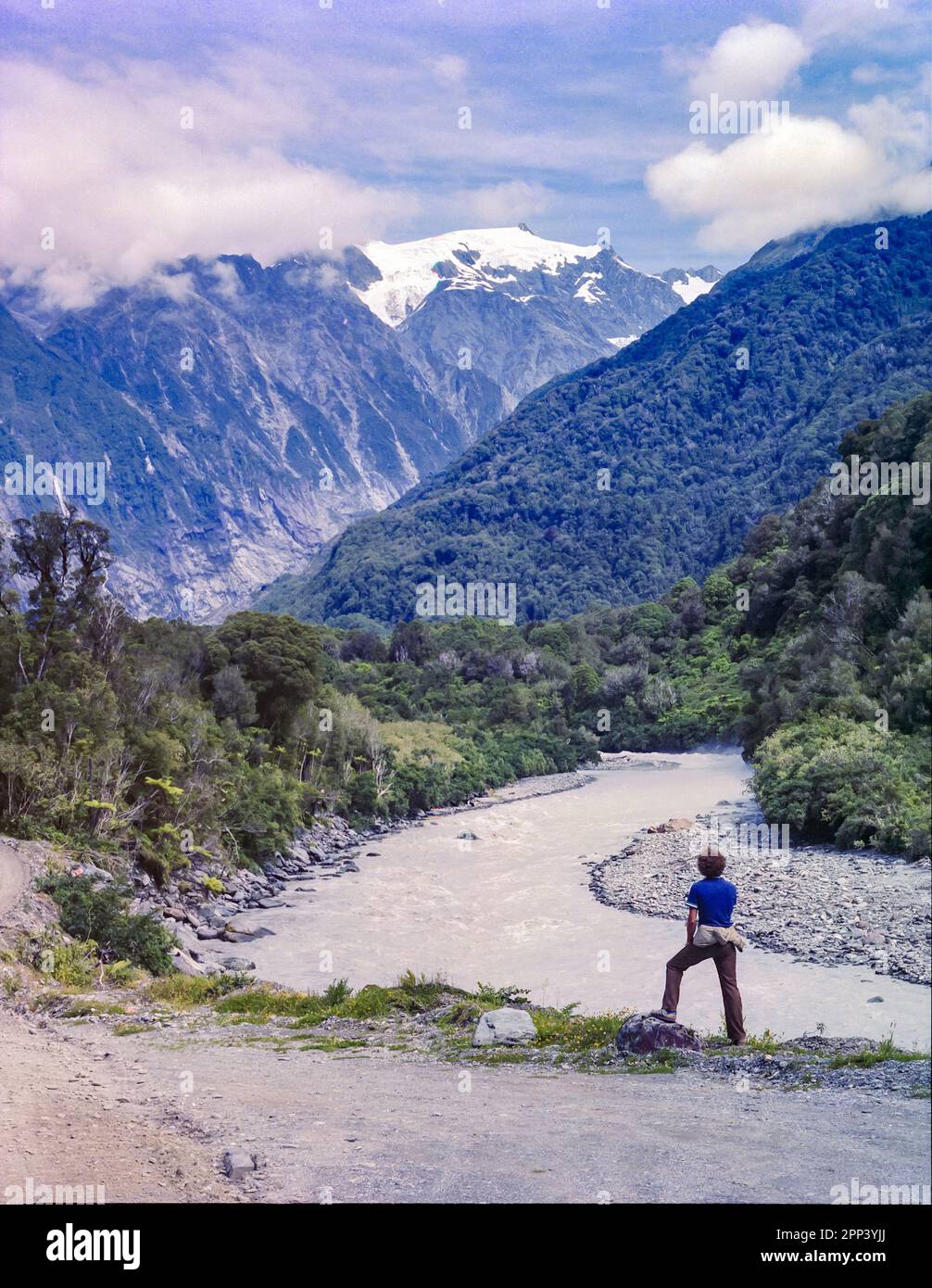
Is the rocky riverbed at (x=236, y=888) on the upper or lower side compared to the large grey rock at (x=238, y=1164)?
lower

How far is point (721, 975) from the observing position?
26.4 feet

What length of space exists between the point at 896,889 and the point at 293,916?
1296cm

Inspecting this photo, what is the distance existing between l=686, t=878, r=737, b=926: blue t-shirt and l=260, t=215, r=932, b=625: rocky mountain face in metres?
110

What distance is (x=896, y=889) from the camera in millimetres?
13211

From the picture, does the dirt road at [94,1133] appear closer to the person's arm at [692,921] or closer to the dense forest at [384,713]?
the person's arm at [692,921]

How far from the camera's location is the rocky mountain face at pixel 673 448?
127 meters

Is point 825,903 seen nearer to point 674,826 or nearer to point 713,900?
point 713,900

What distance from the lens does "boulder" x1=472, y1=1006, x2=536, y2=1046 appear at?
945cm

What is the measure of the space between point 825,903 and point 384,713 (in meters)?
34.9

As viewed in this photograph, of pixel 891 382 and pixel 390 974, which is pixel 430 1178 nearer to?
pixel 390 974

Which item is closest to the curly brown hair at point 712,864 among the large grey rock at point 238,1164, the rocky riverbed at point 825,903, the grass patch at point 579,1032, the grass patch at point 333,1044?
the grass patch at point 579,1032

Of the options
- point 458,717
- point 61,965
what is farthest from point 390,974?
point 458,717

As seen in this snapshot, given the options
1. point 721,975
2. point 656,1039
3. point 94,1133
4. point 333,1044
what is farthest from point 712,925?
point 94,1133

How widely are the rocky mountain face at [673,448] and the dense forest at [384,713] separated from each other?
72796 millimetres
